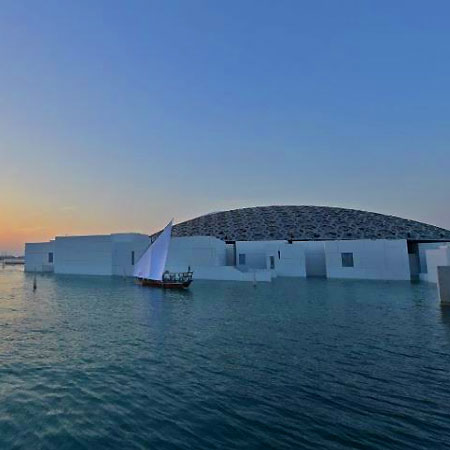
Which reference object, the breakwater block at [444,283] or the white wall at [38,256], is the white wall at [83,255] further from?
the breakwater block at [444,283]

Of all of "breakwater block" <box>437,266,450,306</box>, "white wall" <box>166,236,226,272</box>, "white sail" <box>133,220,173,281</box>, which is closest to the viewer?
"breakwater block" <box>437,266,450,306</box>

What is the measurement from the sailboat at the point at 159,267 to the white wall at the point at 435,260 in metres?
27.7

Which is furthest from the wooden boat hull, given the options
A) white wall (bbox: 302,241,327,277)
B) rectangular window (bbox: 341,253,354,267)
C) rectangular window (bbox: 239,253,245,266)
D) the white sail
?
white wall (bbox: 302,241,327,277)

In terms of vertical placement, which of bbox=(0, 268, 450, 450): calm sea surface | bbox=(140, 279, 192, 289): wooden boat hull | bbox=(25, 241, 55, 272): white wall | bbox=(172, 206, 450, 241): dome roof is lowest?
bbox=(0, 268, 450, 450): calm sea surface

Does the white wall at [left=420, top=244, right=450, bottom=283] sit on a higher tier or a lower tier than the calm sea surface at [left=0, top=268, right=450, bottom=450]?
higher

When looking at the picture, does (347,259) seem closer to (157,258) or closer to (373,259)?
(373,259)

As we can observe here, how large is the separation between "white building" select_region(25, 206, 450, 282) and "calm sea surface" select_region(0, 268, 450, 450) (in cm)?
2974

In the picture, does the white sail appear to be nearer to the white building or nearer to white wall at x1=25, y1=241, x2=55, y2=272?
the white building

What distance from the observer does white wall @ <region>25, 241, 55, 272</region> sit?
252 ft

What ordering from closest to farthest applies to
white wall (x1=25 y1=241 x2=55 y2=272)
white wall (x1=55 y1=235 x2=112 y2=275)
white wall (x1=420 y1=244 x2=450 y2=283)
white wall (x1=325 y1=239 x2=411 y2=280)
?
1. white wall (x1=420 y1=244 x2=450 y2=283)
2. white wall (x1=325 y1=239 x2=411 y2=280)
3. white wall (x1=55 y1=235 x2=112 y2=275)
4. white wall (x1=25 y1=241 x2=55 y2=272)

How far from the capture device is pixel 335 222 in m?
80.2

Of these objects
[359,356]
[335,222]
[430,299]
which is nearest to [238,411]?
[359,356]

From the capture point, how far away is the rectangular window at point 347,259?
50656 mm

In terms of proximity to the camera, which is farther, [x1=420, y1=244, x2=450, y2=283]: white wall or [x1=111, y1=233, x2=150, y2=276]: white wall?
[x1=111, y1=233, x2=150, y2=276]: white wall
